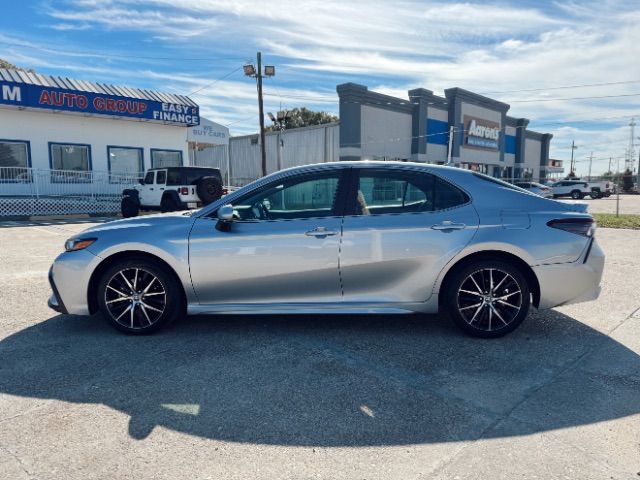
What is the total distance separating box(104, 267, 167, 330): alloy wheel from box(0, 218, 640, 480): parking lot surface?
211 mm

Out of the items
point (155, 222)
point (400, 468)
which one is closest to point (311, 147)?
point (155, 222)

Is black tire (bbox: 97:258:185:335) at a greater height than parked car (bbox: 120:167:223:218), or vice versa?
parked car (bbox: 120:167:223:218)

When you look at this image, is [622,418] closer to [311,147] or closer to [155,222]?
[155,222]

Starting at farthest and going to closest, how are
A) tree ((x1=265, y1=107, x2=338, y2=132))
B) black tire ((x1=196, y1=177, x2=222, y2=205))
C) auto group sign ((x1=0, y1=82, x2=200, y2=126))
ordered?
tree ((x1=265, y1=107, x2=338, y2=132)) < auto group sign ((x1=0, y1=82, x2=200, y2=126)) < black tire ((x1=196, y1=177, x2=222, y2=205))

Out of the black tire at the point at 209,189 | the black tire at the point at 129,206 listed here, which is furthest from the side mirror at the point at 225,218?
the black tire at the point at 129,206

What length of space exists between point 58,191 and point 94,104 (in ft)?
13.2

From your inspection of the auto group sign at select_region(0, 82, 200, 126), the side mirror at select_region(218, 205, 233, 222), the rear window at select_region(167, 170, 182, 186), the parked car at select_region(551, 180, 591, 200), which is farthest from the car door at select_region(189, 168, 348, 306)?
the parked car at select_region(551, 180, 591, 200)

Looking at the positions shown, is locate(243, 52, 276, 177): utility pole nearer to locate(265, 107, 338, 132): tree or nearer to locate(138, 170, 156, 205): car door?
locate(138, 170, 156, 205): car door

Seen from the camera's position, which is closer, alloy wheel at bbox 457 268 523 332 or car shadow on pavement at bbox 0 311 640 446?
car shadow on pavement at bbox 0 311 640 446

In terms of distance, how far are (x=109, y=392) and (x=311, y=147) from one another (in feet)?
103

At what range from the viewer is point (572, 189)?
37625mm

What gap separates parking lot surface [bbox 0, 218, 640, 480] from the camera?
2.43 meters

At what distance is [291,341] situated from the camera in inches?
162

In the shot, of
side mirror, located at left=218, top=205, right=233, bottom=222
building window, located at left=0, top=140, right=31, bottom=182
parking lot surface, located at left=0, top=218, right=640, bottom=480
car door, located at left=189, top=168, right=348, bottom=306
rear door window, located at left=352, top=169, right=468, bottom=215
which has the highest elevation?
building window, located at left=0, top=140, right=31, bottom=182
